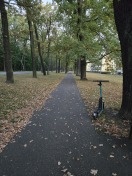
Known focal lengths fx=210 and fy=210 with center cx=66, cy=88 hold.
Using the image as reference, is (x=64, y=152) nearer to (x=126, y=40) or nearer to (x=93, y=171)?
(x=93, y=171)

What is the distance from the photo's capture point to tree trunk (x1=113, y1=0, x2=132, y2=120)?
21.1 feet

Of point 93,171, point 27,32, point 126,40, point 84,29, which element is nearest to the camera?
point 93,171

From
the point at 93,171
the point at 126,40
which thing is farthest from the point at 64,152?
the point at 126,40

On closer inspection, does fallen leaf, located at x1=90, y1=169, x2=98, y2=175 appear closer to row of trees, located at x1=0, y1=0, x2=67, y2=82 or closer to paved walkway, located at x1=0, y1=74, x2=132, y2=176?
paved walkway, located at x1=0, y1=74, x2=132, y2=176

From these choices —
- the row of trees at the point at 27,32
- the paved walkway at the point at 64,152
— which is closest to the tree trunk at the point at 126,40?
the paved walkway at the point at 64,152

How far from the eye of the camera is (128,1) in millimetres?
6406

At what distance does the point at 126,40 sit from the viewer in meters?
6.54

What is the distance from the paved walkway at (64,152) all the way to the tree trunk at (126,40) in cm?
145

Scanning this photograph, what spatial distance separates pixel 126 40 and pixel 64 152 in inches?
158

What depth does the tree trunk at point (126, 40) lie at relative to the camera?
6.43 meters

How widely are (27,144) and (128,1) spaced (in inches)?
200

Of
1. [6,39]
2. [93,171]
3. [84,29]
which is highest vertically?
[84,29]

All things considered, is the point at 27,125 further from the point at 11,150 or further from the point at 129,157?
the point at 129,157

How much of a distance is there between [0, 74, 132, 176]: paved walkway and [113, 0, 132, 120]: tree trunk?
57.1 inches
